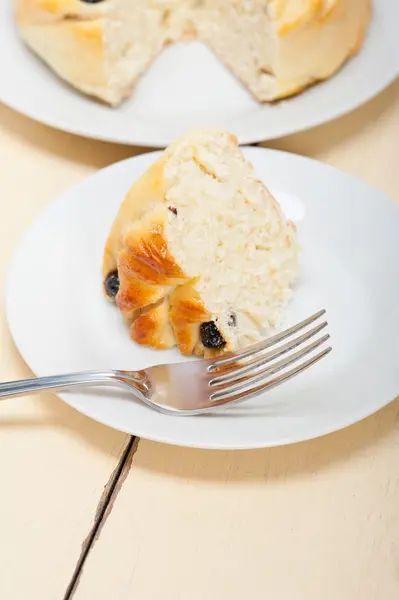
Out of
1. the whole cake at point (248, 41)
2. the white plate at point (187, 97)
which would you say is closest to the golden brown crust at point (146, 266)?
the white plate at point (187, 97)

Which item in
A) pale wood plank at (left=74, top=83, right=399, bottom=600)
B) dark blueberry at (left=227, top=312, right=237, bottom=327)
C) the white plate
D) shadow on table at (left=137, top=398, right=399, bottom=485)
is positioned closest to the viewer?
pale wood plank at (left=74, top=83, right=399, bottom=600)

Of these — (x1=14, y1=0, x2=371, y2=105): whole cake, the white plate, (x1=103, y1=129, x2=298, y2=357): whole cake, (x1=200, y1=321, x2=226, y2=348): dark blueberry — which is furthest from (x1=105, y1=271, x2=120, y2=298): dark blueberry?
(x1=14, y1=0, x2=371, y2=105): whole cake

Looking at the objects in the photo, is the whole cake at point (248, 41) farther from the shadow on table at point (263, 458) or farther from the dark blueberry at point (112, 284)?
the shadow on table at point (263, 458)

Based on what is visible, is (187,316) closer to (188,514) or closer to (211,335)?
(211,335)

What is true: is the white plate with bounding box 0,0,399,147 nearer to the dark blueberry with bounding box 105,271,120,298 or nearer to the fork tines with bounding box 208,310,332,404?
the dark blueberry with bounding box 105,271,120,298

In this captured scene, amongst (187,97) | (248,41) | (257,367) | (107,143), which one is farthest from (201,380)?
(248,41)

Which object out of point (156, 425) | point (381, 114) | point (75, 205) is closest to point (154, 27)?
point (381, 114)

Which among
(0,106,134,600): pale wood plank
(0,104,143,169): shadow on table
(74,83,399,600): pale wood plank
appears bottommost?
(74,83,399,600): pale wood plank
